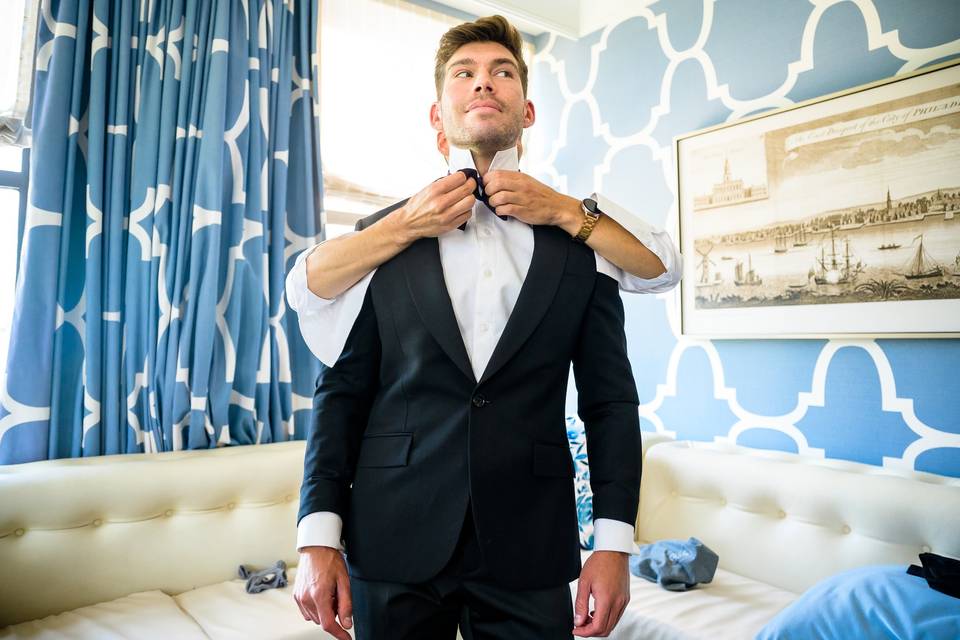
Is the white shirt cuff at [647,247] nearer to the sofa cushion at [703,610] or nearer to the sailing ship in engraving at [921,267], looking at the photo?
the sofa cushion at [703,610]

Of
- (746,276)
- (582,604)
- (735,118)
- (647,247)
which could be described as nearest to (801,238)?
(746,276)

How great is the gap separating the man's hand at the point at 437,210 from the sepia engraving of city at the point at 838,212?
63.9 inches

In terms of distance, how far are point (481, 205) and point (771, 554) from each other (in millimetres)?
1591

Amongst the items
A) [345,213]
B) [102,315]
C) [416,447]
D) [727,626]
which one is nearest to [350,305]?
[416,447]

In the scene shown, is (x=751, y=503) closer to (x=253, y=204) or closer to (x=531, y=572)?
(x=531, y=572)

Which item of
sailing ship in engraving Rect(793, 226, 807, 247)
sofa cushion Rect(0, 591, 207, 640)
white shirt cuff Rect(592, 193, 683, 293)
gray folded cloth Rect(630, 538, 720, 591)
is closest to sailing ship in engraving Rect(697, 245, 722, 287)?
sailing ship in engraving Rect(793, 226, 807, 247)

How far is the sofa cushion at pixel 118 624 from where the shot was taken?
1627 mm

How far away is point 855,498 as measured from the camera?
1835 mm

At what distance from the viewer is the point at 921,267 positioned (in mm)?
1926

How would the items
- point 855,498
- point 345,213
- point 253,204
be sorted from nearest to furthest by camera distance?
point 855,498 → point 253,204 → point 345,213

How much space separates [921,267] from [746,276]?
0.58 meters

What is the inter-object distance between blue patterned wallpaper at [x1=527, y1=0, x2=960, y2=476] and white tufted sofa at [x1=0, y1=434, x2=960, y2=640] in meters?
0.17

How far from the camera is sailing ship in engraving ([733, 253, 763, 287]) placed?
2.37 m

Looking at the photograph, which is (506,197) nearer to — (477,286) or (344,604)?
(477,286)
